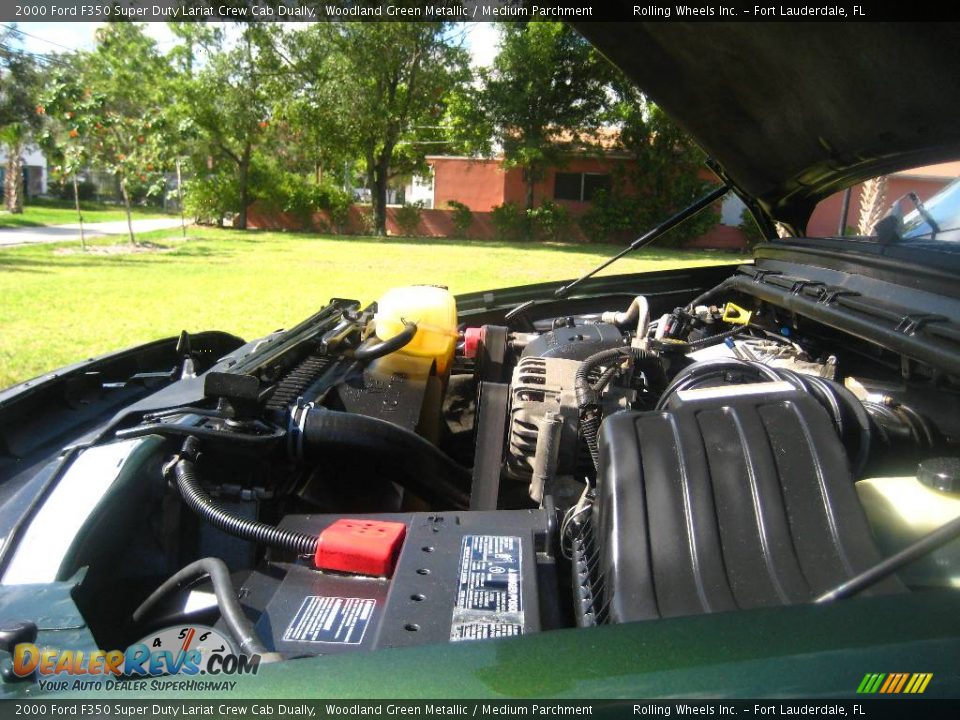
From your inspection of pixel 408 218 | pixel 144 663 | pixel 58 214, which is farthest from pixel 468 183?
pixel 144 663

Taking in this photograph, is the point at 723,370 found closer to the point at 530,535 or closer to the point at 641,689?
the point at 530,535

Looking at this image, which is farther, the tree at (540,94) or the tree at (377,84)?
the tree at (377,84)

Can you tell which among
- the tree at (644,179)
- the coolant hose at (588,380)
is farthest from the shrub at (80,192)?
the coolant hose at (588,380)

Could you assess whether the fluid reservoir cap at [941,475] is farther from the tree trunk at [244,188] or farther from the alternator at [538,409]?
the tree trunk at [244,188]

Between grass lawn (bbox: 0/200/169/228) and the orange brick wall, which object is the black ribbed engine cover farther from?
grass lawn (bbox: 0/200/169/228)

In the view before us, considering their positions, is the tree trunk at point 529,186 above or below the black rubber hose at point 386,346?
above

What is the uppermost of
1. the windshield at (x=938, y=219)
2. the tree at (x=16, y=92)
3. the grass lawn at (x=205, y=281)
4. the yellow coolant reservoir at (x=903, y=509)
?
the tree at (x=16, y=92)

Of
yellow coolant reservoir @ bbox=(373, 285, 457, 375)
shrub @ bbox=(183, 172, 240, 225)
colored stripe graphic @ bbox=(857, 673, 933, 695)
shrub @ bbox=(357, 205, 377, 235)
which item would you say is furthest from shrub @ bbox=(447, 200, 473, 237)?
colored stripe graphic @ bbox=(857, 673, 933, 695)

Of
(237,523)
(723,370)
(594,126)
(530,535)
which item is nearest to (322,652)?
(237,523)

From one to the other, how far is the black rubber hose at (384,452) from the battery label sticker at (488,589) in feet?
1.48

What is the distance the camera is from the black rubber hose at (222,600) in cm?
106

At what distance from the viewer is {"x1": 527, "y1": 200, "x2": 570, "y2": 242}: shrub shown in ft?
83.3

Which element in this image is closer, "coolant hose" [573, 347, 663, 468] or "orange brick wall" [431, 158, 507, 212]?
"coolant hose" [573, 347, 663, 468]

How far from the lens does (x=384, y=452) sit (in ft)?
5.74
